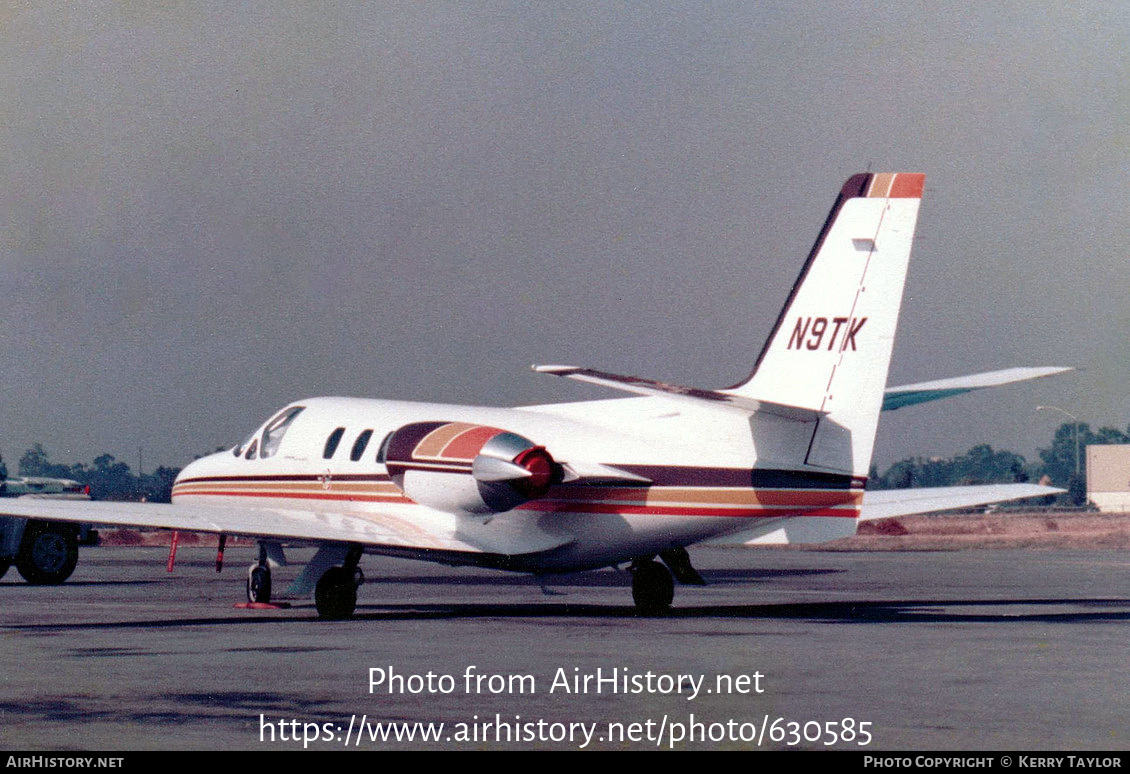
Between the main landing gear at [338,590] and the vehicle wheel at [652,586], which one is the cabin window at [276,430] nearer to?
the main landing gear at [338,590]

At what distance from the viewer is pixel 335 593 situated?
1033 inches

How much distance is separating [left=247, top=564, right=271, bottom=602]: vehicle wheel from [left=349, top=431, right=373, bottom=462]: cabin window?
2504 millimetres

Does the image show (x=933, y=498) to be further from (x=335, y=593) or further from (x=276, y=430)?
(x=276, y=430)

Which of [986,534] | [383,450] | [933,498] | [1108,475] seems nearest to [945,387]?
[933,498]

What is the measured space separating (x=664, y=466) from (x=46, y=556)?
18.0 metres

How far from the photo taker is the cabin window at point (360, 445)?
94.4 ft

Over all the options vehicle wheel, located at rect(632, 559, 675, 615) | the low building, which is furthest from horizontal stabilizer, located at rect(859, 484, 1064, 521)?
the low building

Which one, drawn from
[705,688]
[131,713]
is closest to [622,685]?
[705,688]

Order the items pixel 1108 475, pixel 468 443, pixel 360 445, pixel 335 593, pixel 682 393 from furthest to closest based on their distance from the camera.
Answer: pixel 1108 475
pixel 360 445
pixel 335 593
pixel 468 443
pixel 682 393

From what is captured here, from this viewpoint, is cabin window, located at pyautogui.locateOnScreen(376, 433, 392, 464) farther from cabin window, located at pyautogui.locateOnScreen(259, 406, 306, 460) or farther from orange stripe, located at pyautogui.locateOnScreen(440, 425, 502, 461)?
cabin window, located at pyautogui.locateOnScreen(259, 406, 306, 460)

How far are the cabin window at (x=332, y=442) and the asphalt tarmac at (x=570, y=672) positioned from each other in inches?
112

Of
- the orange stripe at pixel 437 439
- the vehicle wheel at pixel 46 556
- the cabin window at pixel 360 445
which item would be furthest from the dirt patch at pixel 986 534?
the orange stripe at pixel 437 439

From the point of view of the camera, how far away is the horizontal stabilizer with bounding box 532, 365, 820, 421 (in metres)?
21.5

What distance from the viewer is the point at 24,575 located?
3684cm
